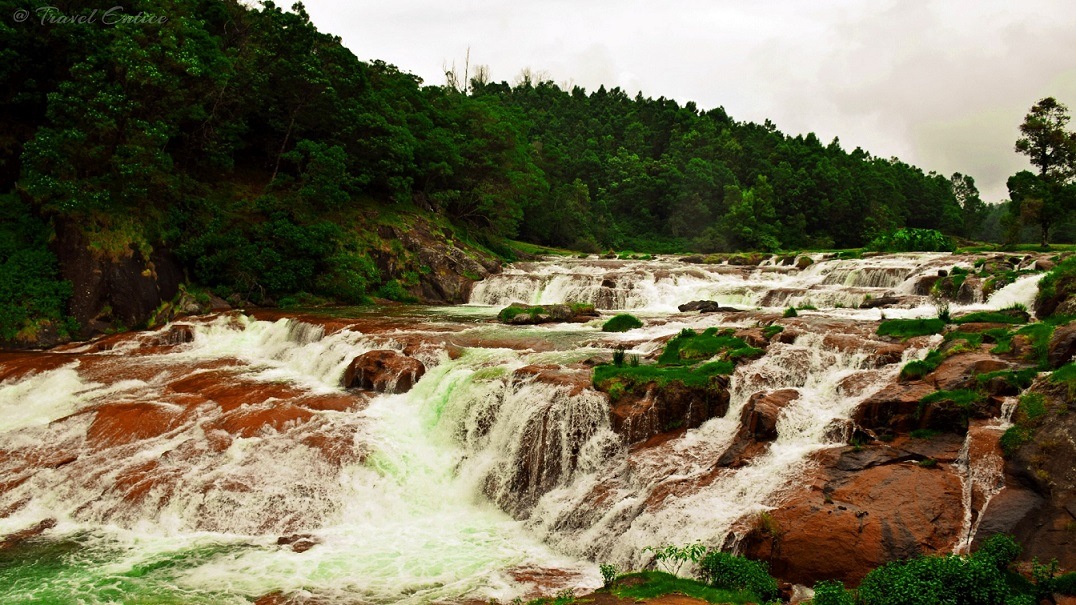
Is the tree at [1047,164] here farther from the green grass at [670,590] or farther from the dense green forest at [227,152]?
the green grass at [670,590]

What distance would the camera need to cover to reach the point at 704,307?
77.3 ft

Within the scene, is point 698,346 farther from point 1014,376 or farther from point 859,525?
point 859,525

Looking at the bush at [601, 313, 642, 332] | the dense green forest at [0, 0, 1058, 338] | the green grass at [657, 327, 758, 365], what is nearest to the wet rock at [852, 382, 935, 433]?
the green grass at [657, 327, 758, 365]

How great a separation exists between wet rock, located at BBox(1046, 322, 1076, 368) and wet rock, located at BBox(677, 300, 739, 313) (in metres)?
12.9

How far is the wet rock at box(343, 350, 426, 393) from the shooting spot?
1543cm

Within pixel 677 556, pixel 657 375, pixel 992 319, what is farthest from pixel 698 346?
pixel 677 556

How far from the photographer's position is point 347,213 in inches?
1261

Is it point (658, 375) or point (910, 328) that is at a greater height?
point (910, 328)

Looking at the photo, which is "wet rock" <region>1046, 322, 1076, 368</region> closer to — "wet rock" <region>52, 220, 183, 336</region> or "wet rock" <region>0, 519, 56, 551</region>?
"wet rock" <region>0, 519, 56, 551</region>

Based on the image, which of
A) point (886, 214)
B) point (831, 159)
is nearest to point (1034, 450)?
point (886, 214)

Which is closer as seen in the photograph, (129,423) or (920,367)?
(920,367)

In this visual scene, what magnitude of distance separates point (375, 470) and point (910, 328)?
1238 cm

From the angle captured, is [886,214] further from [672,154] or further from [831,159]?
[672,154]

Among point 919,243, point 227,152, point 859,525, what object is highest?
point 227,152
